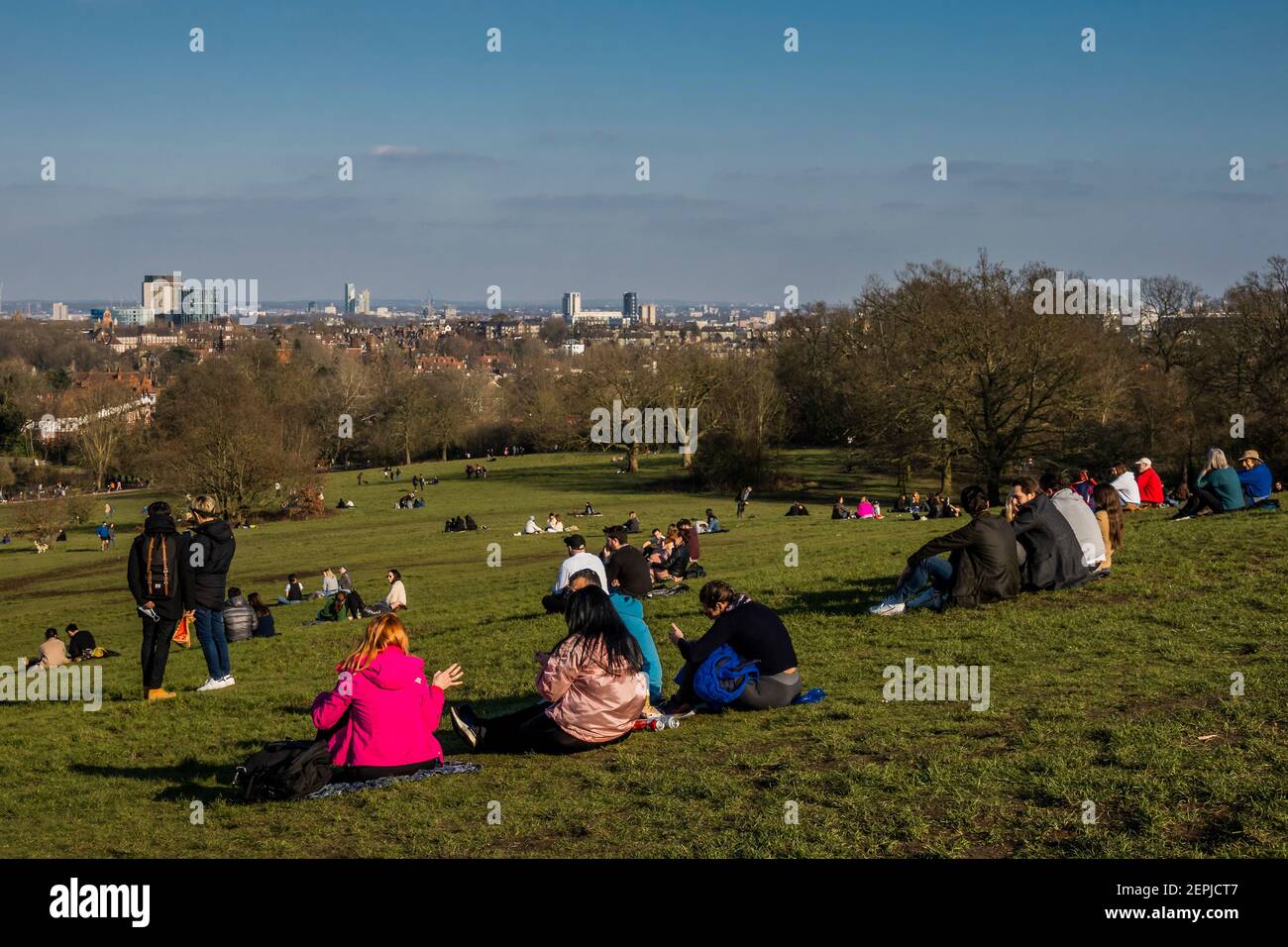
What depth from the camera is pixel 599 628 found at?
31.0 ft

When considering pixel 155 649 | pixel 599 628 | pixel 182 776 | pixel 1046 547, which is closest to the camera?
pixel 599 628

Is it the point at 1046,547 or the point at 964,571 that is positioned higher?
the point at 1046,547

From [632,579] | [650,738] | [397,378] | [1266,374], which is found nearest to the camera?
[650,738]

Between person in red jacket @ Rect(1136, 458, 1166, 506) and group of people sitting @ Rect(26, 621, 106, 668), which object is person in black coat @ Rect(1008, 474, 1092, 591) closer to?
person in red jacket @ Rect(1136, 458, 1166, 506)

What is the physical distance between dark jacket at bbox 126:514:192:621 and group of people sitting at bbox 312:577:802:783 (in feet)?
15.6

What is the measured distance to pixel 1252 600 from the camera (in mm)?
13961

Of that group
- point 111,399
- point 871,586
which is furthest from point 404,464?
point 871,586

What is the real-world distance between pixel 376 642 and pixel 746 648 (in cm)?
337

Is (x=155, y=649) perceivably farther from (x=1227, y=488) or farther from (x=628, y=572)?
(x=1227, y=488)

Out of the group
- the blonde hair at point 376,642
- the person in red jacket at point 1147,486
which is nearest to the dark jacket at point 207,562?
the blonde hair at point 376,642

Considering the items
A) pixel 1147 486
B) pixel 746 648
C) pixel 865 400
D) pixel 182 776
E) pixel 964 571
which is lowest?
pixel 182 776

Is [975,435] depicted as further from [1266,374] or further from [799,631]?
[799,631]

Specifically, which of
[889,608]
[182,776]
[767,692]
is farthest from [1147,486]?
[182,776]
